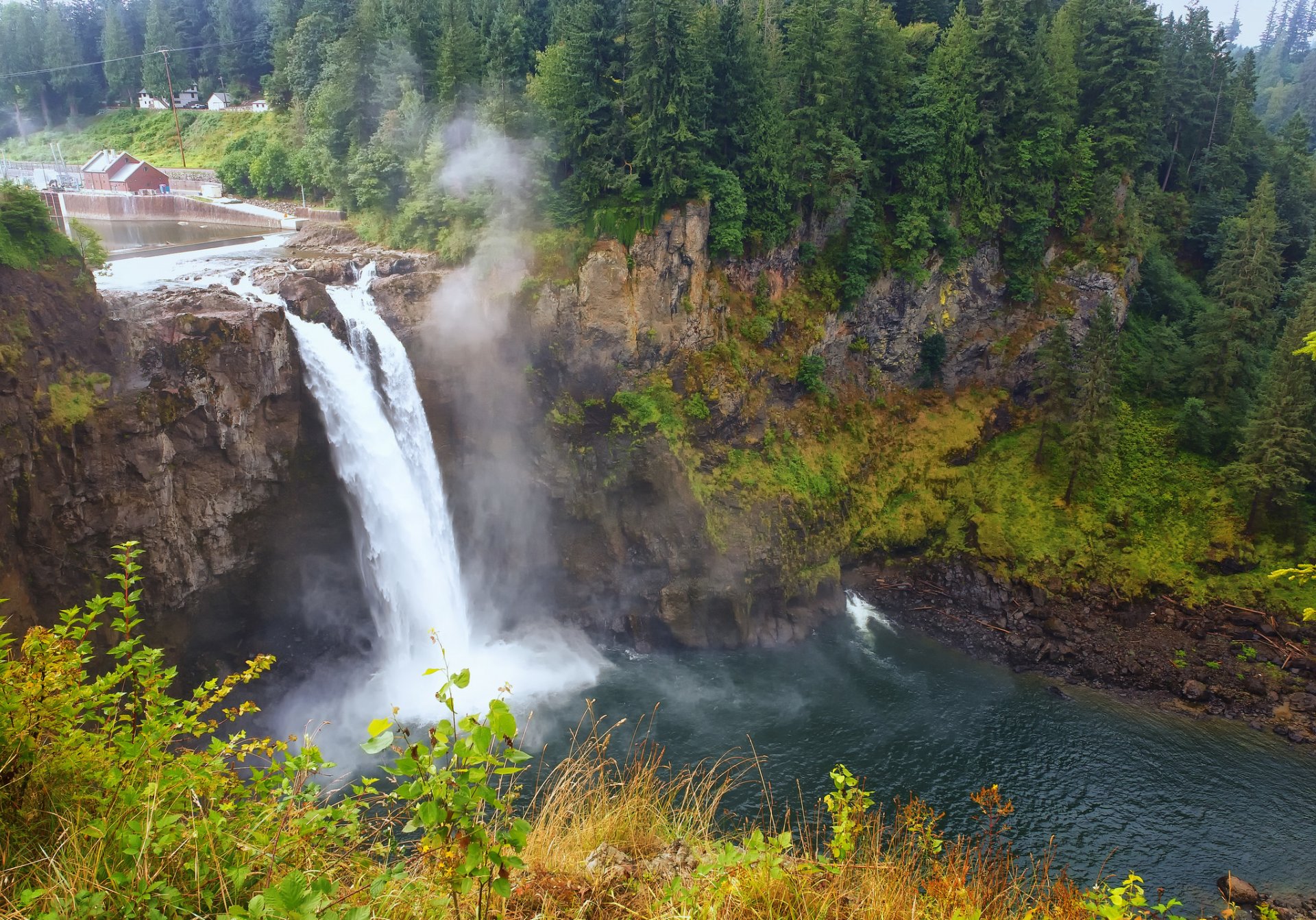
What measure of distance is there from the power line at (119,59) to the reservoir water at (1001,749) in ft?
180

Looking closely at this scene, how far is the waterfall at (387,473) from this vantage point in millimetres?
26406

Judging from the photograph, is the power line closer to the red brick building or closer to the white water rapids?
the red brick building

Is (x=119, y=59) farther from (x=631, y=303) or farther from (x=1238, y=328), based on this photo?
(x=1238, y=328)

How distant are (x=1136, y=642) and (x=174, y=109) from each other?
60.4 m

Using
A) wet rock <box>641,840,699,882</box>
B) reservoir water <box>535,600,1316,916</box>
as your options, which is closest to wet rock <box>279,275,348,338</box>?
reservoir water <box>535,600,1316,916</box>

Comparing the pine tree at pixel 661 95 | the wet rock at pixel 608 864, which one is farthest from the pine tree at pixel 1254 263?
the wet rock at pixel 608 864

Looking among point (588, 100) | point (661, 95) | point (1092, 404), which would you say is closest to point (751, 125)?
point (661, 95)

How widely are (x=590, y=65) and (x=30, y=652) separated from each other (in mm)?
30209

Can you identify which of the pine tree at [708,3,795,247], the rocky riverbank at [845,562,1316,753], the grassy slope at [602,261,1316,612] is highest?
the pine tree at [708,3,795,247]

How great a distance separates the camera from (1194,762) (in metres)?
25.6

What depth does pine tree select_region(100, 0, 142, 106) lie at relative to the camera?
56.4 meters

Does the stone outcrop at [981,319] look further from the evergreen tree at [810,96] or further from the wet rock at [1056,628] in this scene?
the wet rock at [1056,628]

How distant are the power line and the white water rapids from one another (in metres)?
41.2

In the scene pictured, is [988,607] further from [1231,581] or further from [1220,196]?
[1220,196]
